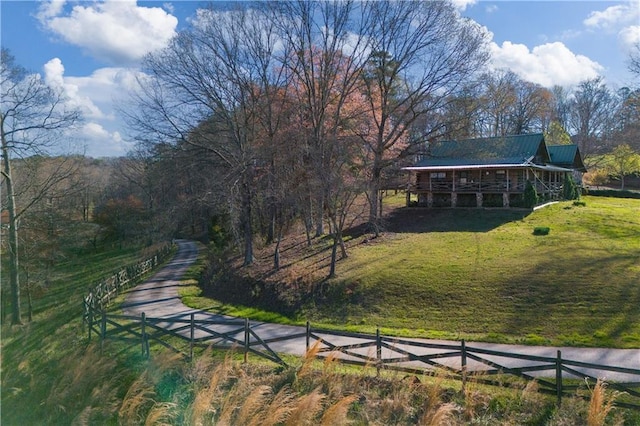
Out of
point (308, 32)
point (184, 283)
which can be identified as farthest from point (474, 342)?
point (308, 32)

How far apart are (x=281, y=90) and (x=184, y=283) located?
14.1 m

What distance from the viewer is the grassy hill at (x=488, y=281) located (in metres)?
14.6

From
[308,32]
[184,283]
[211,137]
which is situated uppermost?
[308,32]

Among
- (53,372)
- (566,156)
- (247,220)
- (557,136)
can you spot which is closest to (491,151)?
(566,156)

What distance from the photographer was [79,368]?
43.0 ft

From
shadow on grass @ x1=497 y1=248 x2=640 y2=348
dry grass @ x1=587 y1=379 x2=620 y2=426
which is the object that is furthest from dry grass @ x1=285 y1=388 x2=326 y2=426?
shadow on grass @ x1=497 y1=248 x2=640 y2=348

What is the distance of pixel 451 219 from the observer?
96.1 ft

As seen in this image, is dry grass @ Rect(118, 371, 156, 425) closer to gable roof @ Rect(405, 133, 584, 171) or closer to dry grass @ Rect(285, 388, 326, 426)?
dry grass @ Rect(285, 388, 326, 426)

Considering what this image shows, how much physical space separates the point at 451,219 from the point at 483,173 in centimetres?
671

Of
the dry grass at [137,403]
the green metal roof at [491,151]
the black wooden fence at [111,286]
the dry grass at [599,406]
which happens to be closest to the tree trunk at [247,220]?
the black wooden fence at [111,286]

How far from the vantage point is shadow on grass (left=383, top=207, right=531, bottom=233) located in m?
27.2

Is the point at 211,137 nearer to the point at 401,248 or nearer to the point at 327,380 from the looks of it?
the point at 401,248

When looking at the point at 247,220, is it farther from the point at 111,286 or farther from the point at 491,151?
the point at 491,151

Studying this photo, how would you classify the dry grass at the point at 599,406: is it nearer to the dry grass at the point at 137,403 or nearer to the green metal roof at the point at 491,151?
the dry grass at the point at 137,403
